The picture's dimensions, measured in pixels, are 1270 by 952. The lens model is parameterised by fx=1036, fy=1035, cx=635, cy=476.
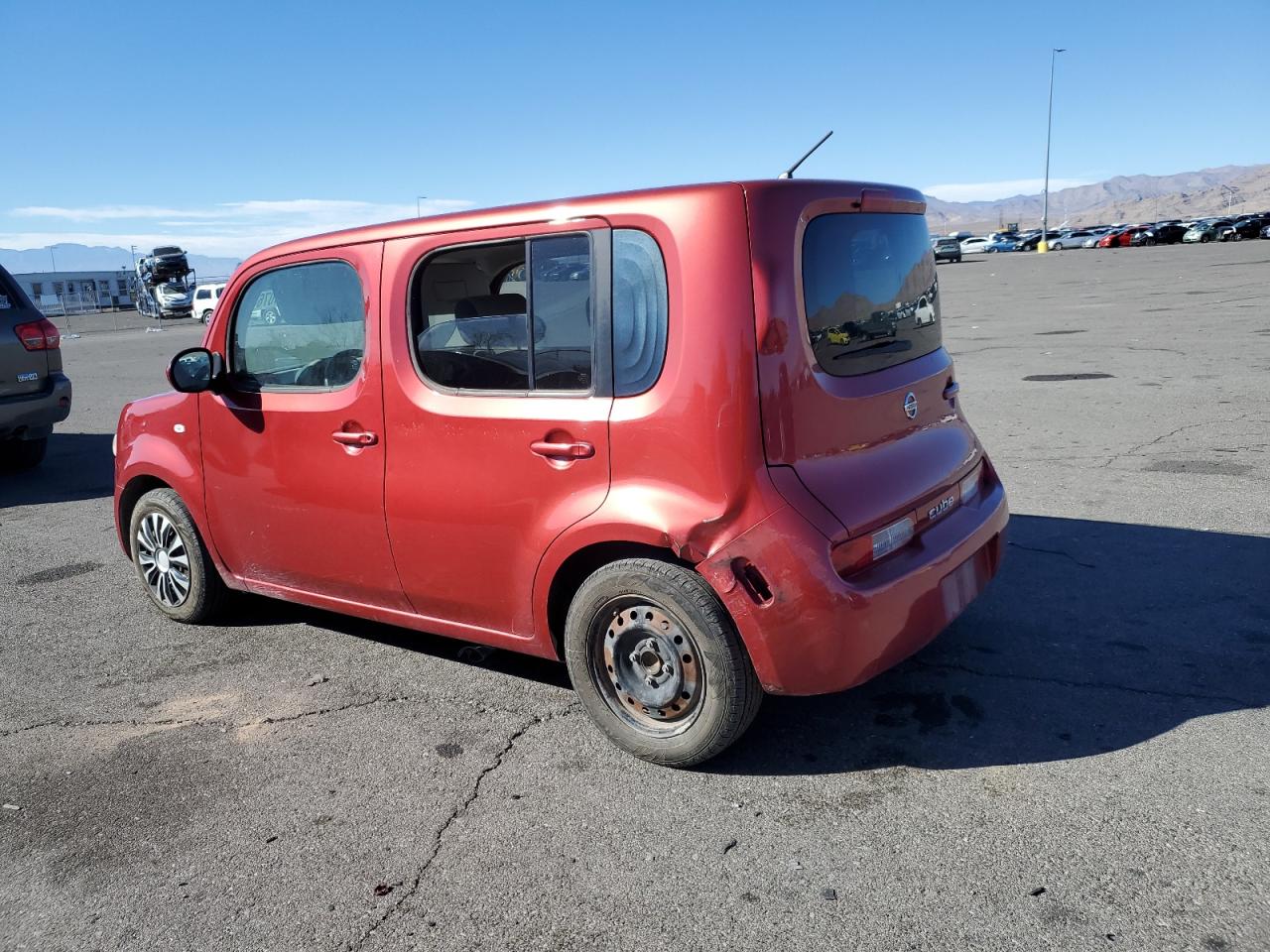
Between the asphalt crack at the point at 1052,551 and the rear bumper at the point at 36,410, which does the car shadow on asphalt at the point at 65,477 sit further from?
the asphalt crack at the point at 1052,551

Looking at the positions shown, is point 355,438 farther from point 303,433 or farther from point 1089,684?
point 1089,684

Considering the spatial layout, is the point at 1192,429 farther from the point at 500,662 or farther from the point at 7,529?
the point at 7,529

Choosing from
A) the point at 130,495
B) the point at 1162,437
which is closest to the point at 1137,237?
the point at 1162,437

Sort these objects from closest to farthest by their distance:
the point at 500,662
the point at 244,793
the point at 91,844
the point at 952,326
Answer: the point at 91,844 < the point at 244,793 < the point at 500,662 < the point at 952,326

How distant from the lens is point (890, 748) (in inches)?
140

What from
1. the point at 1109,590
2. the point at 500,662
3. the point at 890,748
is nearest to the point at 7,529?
the point at 500,662

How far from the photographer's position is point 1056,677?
398cm

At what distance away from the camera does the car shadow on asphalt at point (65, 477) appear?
8.63 meters

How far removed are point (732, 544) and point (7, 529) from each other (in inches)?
256

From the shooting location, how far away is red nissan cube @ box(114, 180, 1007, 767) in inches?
126

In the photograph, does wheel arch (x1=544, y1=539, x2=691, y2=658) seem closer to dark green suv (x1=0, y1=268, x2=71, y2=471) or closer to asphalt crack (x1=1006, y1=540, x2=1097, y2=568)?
asphalt crack (x1=1006, y1=540, x2=1097, y2=568)

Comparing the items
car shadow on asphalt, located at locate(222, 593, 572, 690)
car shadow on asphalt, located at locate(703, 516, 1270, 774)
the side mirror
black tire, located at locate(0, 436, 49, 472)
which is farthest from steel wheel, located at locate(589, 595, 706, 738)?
black tire, located at locate(0, 436, 49, 472)

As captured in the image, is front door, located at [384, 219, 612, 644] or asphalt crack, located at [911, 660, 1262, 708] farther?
asphalt crack, located at [911, 660, 1262, 708]

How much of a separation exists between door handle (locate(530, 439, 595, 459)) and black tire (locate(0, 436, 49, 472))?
26.6 ft
